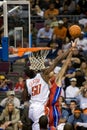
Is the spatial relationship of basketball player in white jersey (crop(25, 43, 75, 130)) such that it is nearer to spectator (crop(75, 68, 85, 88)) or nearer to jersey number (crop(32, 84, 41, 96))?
jersey number (crop(32, 84, 41, 96))

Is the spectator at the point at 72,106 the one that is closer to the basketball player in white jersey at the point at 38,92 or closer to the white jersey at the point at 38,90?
the basketball player in white jersey at the point at 38,92

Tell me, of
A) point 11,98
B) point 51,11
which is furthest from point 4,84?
point 51,11

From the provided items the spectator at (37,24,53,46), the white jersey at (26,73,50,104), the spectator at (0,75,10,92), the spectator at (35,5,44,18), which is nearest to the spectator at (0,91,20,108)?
the spectator at (0,75,10,92)

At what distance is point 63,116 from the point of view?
13070 mm

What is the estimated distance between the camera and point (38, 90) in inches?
338

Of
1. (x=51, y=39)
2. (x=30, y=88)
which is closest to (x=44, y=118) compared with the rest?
(x=30, y=88)

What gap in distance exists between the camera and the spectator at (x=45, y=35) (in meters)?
18.7

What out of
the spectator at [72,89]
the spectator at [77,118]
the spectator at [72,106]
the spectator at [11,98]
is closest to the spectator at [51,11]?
the spectator at [72,89]

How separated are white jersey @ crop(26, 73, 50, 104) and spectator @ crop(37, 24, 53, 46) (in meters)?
9.98

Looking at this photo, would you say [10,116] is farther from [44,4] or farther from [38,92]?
[44,4]

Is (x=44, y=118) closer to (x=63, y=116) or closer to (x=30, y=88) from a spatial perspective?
(x=30, y=88)

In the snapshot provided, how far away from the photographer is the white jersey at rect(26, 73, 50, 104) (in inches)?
337

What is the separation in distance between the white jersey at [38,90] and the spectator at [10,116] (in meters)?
4.60

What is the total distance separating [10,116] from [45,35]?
5866mm
